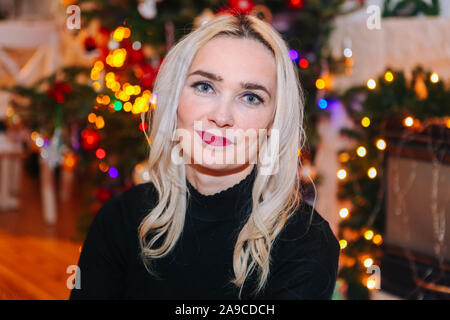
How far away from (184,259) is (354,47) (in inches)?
77.6

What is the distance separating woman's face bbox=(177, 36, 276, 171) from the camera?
3.96 feet

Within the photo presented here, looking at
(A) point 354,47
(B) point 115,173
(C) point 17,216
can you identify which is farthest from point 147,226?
(C) point 17,216

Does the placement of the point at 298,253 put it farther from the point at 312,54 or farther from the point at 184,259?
the point at 312,54

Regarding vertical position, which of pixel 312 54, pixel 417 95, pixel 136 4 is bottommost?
pixel 417 95

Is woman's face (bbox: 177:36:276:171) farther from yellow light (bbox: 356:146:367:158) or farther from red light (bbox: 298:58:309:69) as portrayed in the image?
red light (bbox: 298:58:309:69)

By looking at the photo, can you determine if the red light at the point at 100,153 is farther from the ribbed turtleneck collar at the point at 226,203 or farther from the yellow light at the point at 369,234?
the ribbed turtleneck collar at the point at 226,203

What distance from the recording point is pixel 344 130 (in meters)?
2.67

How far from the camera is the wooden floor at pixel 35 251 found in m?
2.39

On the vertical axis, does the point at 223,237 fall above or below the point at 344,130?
below

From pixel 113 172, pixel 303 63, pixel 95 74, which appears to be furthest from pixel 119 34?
pixel 303 63

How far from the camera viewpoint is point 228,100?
1221mm

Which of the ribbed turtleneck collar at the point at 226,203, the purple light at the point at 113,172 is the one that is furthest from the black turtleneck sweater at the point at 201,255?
the purple light at the point at 113,172

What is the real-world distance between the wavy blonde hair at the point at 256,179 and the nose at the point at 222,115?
0.10 metres
